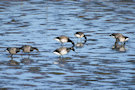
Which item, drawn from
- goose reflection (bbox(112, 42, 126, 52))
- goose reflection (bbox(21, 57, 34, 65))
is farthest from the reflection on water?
goose reflection (bbox(112, 42, 126, 52))

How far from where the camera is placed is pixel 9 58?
20062mm

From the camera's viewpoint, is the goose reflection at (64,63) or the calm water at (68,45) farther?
the goose reflection at (64,63)

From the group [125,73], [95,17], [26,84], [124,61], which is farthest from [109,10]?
[26,84]

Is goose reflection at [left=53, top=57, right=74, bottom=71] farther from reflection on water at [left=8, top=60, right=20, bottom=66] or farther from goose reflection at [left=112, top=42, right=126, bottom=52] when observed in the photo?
goose reflection at [left=112, top=42, right=126, bottom=52]

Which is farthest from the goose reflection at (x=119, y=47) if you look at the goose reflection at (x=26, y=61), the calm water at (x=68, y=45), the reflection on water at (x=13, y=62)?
the reflection on water at (x=13, y=62)

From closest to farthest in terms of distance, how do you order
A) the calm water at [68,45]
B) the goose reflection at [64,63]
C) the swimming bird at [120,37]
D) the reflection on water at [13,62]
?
the calm water at [68,45], the goose reflection at [64,63], the reflection on water at [13,62], the swimming bird at [120,37]

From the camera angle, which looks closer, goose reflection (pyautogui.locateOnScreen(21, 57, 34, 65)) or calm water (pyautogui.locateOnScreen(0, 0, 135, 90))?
calm water (pyautogui.locateOnScreen(0, 0, 135, 90))

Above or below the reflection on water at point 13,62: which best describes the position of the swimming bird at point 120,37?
above

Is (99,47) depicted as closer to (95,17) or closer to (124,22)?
(124,22)

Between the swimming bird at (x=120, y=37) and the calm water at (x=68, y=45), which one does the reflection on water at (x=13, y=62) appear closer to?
the calm water at (x=68, y=45)

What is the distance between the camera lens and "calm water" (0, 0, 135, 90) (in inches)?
624

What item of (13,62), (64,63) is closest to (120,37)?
(64,63)

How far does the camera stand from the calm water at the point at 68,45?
624 inches

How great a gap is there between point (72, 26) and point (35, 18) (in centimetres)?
498
